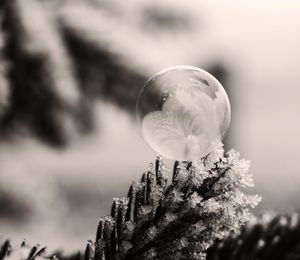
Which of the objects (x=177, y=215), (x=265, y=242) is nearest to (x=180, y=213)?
(x=177, y=215)

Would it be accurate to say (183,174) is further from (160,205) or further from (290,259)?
(290,259)

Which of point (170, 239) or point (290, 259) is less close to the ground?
point (170, 239)

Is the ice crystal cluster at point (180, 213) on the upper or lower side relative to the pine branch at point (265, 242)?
upper

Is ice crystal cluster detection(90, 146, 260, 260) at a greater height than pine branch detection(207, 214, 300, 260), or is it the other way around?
ice crystal cluster detection(90, 146, 260, 260)

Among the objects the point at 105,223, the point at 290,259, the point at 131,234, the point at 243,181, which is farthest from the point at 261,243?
the point at 105,223

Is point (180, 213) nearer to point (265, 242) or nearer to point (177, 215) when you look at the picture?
point (177, 215)

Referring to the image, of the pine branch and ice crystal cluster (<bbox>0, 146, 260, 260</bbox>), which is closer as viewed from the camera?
the pine branch

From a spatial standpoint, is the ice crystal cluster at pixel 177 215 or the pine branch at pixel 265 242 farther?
the ice crystal cluster at pixel 177 215

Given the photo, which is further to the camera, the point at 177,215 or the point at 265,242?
the point at 177,215
